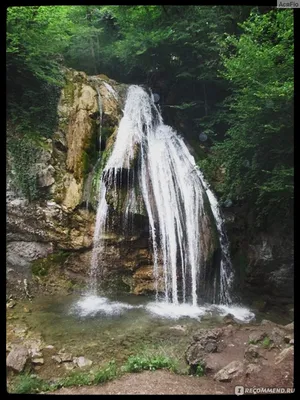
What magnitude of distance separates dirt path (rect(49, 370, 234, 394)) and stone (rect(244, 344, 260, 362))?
0.68m

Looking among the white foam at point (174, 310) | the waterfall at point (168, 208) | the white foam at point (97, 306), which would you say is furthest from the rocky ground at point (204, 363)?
the waterfall at point (168, 208)

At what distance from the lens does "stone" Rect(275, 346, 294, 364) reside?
16.5ft

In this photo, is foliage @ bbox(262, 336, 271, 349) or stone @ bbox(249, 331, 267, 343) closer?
foliage @ bbox(262, 336, 271, 349)

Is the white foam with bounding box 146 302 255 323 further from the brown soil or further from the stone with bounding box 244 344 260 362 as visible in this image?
the brown soil

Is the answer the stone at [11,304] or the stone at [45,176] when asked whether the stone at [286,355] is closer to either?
the stone at [11,304]

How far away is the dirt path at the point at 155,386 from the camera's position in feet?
15.5

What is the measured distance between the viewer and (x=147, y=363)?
538 centimetres

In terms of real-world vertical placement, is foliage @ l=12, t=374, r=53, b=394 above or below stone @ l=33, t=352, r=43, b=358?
below

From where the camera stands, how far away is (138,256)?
8453 millimetres

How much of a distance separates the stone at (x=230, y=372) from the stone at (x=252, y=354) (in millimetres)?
188

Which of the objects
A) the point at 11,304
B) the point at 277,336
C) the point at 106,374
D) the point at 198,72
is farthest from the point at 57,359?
the point at 198,72

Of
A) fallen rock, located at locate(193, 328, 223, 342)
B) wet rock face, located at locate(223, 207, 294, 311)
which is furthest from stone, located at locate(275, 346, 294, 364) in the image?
wet rock face, located at locate(223, 207, 294, 311)

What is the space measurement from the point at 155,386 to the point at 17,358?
2471mm

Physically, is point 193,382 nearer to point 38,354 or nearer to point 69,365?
point 69,365
